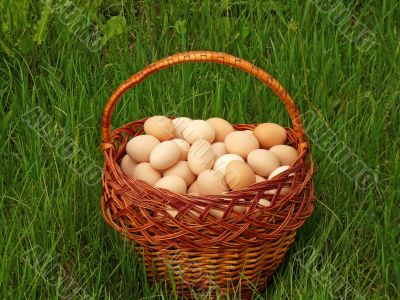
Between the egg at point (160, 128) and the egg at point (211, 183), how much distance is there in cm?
27

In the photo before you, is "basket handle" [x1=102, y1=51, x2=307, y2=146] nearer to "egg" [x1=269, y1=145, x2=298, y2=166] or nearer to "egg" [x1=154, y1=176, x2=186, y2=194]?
"egg" [x1=269, y1=145, x2=298, y2=166]

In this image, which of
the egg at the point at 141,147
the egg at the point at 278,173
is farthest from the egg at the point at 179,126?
the egg at the point at 278,173

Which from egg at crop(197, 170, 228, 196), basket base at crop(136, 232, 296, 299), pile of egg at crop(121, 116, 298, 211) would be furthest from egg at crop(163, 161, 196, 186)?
basket base at crop(136, 232, 296, 299)

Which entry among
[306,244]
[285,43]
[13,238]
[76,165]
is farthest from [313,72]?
[13,238]

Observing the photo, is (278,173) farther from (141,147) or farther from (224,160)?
(141,147)

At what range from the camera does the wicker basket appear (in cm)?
195

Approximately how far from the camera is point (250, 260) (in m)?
2.06

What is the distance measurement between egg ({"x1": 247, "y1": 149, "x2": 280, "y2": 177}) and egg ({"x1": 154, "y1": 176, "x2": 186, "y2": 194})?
0.22 m

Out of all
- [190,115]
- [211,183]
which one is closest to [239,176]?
[211,183]

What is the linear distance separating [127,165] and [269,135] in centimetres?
44

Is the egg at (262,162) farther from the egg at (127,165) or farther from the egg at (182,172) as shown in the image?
the egg at (127,165)

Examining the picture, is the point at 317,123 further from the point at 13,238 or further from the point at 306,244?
the point at 13,238

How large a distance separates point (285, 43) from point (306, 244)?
3.14 feet

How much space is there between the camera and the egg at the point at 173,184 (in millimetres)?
2086
